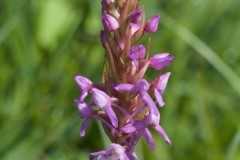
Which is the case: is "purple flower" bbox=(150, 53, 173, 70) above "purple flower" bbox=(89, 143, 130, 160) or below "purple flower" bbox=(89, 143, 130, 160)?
above

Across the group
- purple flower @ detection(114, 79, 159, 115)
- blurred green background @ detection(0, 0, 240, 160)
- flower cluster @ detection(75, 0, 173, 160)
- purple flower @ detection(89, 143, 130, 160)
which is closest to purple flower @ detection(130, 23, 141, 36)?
flower cluster @ detection(75, 0, 173, 160)

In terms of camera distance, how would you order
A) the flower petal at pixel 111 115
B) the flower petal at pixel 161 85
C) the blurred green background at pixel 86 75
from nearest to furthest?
1. the flower petal at pixel 111 115
2. the flower petal at pixel 161 85
3. the blurred green background at pixel 86 75

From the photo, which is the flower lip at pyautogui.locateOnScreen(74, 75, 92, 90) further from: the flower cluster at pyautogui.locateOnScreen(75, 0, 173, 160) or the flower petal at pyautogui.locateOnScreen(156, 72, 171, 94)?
the flower petal at pyautogui.locateOnScreen(156, 72, 171, 94)

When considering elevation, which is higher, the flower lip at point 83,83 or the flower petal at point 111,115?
the flower lip at point 83,83

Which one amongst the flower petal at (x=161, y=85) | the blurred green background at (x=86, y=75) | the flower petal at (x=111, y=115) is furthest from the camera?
the blurred green background at (x=86, y=75)

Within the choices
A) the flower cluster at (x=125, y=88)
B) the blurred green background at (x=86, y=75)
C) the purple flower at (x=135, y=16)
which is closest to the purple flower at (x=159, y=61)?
the flower cluster at (x=125, y=88)

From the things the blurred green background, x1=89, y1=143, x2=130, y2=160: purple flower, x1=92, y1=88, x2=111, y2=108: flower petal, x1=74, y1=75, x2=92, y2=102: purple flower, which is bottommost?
the blurred green background

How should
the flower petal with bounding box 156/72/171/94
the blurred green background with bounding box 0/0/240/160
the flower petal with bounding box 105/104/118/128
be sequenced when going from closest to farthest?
the flower petal with bounding box 105/104/118/128 < the flower petal with bounding box 156/72/171/94 < the blurred green background with bounding box 0/0/240/160

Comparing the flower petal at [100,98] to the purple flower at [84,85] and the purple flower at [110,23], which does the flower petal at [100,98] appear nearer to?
the purple flower at [84,85]
